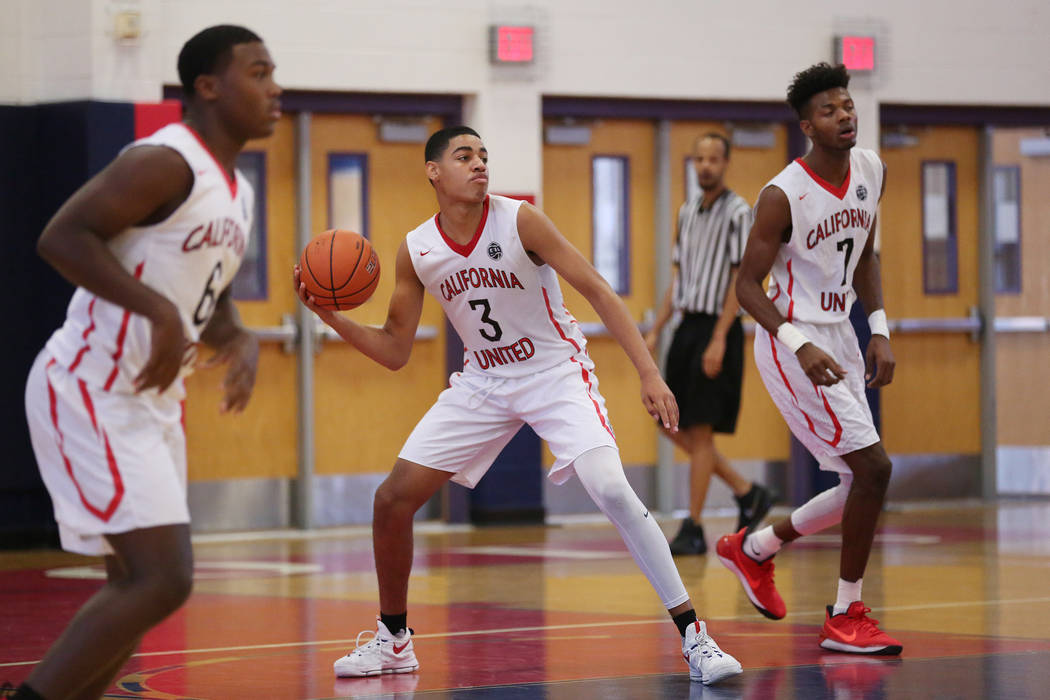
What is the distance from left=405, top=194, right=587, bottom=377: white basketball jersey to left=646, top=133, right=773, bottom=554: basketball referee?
328 centimetres

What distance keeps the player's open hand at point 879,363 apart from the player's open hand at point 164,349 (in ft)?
9.47

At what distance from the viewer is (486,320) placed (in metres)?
5.29

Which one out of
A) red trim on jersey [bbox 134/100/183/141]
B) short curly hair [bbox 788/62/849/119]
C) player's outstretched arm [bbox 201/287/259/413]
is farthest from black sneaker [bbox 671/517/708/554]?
player's outstretched arm [bbox 201/287/259/413]

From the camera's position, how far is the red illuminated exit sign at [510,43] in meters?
10.6

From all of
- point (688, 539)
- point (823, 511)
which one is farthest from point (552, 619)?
point (688, 539)

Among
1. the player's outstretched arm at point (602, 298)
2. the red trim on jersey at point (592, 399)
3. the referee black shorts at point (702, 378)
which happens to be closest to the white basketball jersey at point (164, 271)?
the player's outstretched arm at point (602, 298)

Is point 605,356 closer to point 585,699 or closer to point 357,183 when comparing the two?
point 357,183

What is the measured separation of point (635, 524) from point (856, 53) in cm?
727

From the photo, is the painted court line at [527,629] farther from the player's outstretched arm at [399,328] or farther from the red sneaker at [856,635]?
the player's outstretched arm at [399,328]

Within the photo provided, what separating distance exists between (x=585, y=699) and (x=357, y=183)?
21.3ft

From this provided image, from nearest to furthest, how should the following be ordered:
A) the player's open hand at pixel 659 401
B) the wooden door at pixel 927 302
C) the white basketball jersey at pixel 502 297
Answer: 1. the player's open hand at pixel 659 401
2. the white basketball jersey at pixel 502 297
3. the wooden door at pixel 927 302

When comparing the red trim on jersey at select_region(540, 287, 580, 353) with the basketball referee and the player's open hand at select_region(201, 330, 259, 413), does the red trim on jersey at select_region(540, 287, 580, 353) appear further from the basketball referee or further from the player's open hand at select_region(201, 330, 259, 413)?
the basketball referee

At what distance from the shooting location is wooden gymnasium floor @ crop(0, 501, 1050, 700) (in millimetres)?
4898

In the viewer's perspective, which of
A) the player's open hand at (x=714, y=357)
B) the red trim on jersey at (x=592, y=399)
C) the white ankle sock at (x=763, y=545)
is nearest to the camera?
the red trim on jersey at (x=592, y=399)
